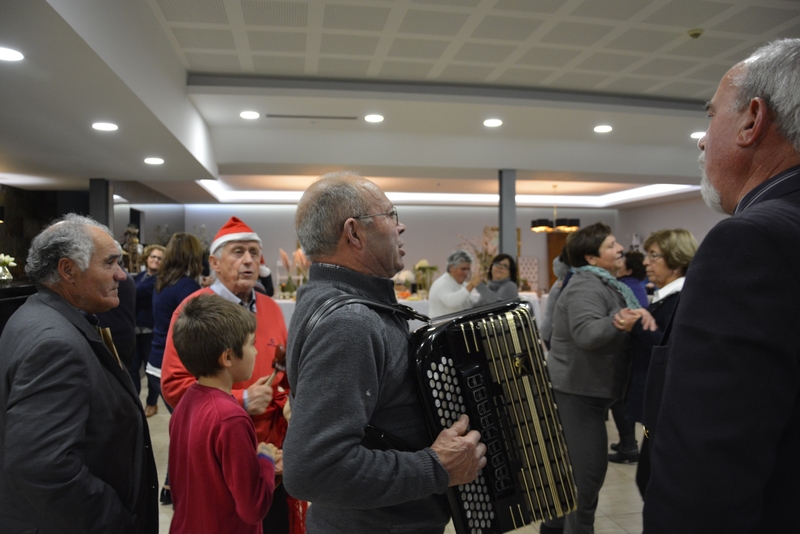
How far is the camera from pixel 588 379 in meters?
2.61

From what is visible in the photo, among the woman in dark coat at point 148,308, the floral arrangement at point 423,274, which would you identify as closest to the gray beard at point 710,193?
the woman in dark coat at point 148,308

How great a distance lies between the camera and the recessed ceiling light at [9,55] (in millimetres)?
3101

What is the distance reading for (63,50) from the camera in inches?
121

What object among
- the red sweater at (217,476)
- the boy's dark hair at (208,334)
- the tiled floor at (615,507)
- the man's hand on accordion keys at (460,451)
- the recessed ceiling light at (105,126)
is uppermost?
the recessed ceiling light at (105,126)

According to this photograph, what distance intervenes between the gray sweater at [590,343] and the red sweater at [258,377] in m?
1.33

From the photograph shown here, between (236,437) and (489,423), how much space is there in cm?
78

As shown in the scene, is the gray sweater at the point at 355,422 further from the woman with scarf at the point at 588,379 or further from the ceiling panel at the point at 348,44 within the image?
the ceiling panel at the point at 348,44

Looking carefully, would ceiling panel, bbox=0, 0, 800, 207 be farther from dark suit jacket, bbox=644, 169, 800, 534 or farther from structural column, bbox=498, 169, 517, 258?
dark suit jacket, bbox=644, 169, 800, 534

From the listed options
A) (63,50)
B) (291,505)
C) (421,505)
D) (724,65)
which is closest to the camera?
(421,505)

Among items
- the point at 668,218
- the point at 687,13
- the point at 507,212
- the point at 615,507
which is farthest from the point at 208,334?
the point at 668,218

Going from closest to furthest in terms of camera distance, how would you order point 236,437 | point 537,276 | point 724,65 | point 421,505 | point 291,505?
point 421,505 < point 236,437 < point 291,505 < point 724,65 < point 537,276

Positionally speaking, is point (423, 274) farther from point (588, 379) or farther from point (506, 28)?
point (588, 379)

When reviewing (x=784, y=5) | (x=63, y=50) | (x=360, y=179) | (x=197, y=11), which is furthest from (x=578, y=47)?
(x=360, y=179)

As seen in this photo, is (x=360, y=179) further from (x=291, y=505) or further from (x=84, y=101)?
(x=84, y=101)
